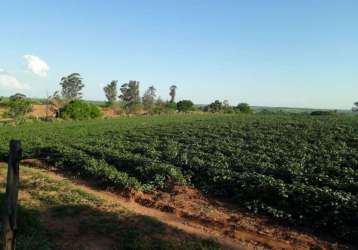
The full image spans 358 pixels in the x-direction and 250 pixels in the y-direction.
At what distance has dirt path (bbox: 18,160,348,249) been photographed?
7488 mm

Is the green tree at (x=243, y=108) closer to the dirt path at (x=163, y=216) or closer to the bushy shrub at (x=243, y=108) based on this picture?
the bushy shrub at (x=243, y=108)

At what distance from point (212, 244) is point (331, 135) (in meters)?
16.0

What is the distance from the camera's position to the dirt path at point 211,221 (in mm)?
7488

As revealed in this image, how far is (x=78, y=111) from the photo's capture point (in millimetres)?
44812

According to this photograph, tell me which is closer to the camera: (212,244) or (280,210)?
(212,244)

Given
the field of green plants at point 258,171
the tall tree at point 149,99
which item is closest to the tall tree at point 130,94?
the tall tree at point 149,99

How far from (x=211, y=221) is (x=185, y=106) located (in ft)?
218

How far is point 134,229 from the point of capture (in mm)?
7367

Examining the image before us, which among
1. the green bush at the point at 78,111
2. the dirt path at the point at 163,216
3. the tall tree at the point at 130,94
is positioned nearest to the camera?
the dirt path at the point at 163,216

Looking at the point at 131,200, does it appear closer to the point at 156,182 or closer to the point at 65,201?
the point at 156,182

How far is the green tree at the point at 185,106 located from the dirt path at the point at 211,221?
63710 mm

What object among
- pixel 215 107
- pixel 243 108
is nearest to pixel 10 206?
pixel 215 107

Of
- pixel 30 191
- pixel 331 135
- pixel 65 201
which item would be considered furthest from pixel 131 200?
pixel 331 135

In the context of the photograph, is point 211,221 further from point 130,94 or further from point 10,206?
point 130,94
